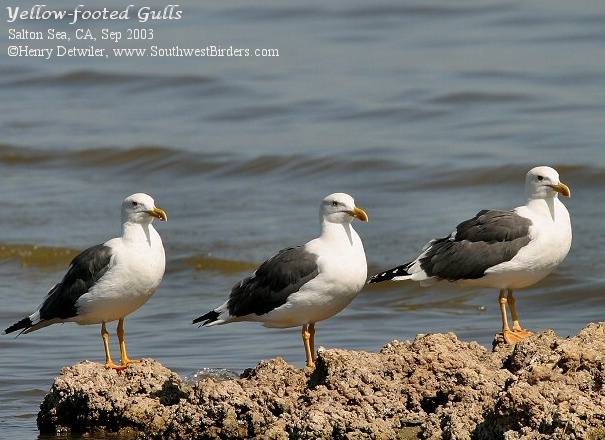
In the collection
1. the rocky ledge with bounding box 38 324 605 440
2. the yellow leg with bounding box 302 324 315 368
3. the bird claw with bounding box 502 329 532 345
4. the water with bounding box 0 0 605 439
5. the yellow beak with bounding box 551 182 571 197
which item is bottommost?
the rocky ledge with bounding box 38 324 605 440

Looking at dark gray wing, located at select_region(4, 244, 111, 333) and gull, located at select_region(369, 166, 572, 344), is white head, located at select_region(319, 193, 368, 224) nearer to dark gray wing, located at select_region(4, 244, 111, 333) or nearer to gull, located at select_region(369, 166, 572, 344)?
gull, located at select_region(369, 166, 572, 344)

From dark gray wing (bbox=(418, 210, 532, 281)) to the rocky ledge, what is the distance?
139 cm

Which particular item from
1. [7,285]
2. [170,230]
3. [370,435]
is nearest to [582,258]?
[170,230]

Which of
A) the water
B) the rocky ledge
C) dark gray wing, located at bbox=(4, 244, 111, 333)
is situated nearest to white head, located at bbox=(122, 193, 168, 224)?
dark gray wing, located at bbox=(4, 244, 111, 333)

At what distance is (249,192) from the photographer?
61.0ft

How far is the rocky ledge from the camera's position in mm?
6480

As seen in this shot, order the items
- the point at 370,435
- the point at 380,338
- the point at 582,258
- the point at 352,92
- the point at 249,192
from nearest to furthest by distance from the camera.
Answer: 1. the point at 370,435
2. the point at 380,338
3. the point at 582,258
4. the point at 249,192
5. the point at 352,92

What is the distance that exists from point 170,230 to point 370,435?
10194 mm

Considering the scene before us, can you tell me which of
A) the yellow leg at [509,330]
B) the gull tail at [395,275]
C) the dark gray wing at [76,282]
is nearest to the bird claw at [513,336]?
the yellow leg at [509,330]

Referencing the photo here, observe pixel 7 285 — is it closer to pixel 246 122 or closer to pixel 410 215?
pixel 410 215

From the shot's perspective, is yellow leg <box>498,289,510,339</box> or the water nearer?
yellow leg <box>498,289,510,339</box>

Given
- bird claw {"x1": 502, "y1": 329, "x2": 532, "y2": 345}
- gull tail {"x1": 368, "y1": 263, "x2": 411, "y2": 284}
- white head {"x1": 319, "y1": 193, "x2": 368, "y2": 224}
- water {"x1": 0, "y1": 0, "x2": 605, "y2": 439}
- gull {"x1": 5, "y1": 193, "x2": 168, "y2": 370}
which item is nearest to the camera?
bird claw {"x1": 502, "y1": 329, "x2": 532, "y2": 345}

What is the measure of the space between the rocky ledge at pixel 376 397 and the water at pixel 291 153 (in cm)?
81

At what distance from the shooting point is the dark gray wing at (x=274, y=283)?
28.6ft
